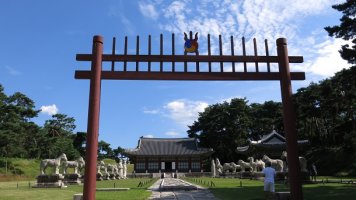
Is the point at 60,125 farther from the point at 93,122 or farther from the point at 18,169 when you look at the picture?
the point at 93,122

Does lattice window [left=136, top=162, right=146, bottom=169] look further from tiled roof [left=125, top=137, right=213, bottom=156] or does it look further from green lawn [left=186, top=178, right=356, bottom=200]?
green lawn [left=186, top=178, right=356, bottom=200]

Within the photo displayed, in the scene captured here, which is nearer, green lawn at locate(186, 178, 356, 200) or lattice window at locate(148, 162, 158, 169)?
green lawn at locate(186, 178, 356, 200)

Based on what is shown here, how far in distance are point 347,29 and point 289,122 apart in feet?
36.4

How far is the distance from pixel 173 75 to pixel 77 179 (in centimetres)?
2766

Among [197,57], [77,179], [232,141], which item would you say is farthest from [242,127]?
[197,57]

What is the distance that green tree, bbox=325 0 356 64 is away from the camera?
1719 cm

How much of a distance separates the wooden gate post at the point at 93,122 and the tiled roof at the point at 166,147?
163 ft

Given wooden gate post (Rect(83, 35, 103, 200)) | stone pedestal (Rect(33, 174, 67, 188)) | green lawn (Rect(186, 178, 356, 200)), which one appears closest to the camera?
wooden gate post (Rect(83, 35, 103, 200))

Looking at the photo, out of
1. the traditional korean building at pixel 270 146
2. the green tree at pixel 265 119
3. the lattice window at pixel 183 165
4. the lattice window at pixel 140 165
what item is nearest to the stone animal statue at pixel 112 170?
the lattice window at pixel 140 165

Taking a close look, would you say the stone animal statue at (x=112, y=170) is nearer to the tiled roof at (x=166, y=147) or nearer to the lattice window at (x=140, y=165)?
the tiled roof at (x=166, y=147)

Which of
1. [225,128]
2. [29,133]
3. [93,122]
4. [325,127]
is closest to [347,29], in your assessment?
[93,122]

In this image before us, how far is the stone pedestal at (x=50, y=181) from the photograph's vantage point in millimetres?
26672

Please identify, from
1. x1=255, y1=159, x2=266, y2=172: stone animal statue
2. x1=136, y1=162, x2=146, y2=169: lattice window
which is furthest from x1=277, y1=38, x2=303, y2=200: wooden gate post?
x1=136, y1=162, x2=146, y2=169: lattice window

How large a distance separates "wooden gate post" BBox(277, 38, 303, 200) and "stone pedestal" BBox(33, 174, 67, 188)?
22.2 m
